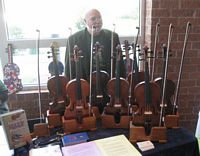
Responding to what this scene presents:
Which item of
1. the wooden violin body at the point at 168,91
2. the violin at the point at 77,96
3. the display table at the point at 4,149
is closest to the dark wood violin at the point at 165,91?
the wooden violin body at the point at 168,91

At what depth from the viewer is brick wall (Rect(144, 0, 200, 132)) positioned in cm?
228

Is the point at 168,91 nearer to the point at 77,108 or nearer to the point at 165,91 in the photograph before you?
the point at 165,91

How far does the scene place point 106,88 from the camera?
1.77m

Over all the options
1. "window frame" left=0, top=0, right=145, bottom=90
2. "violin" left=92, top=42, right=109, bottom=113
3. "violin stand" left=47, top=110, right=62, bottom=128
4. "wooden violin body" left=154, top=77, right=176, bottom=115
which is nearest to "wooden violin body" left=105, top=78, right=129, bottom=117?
"violin" left=92, top=42, right=109, bottom=113

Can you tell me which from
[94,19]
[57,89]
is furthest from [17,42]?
[57,89]

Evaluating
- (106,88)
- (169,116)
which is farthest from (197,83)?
(106,88)

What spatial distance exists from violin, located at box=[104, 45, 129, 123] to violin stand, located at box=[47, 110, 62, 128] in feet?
1.13

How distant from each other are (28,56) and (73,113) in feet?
3.61

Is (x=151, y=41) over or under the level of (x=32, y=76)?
over

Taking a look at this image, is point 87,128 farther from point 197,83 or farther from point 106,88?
point 197,83

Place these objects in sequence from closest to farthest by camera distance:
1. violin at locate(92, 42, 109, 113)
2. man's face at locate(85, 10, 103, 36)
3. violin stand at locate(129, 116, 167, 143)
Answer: violin stand at locate(129, 116, 167, 143) < violin at locate(92, 42, 109, 113) < man's face at locate(85, 10, 103, 36)

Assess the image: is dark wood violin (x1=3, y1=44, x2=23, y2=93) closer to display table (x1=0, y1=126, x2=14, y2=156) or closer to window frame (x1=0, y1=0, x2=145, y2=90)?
window frame (x1=0, y1=0, x2=145, y2=90)

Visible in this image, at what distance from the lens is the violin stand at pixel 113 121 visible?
1624 mm

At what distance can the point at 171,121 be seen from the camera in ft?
5.33
